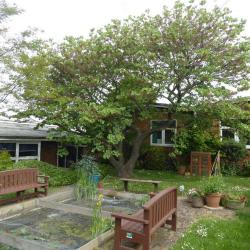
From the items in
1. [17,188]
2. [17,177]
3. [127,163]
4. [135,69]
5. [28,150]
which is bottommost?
[17,188]

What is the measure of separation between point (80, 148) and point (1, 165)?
770 centimetres

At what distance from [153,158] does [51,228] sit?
1116cm

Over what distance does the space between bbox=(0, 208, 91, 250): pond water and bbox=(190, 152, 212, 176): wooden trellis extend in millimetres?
9074

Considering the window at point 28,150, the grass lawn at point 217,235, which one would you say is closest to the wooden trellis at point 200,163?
the grass lawn at point 217,235

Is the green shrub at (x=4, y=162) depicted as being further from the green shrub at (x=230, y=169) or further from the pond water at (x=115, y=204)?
the green shrub at (x=230, y=169)

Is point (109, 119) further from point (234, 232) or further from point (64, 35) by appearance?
point (234, 232)

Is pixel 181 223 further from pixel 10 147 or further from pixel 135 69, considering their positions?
Answer: pixel 10 147

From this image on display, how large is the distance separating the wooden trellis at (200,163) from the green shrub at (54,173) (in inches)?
249

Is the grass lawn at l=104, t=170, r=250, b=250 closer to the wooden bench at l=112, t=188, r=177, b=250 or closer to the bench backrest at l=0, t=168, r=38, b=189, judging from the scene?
the wooden bench at l=112, t=188, r=177, b=250

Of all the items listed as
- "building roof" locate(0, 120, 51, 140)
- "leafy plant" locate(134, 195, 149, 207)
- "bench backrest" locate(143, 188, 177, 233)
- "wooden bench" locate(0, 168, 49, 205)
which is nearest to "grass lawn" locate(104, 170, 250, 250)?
"bench backrest" locate(143, 188, 177, 233)

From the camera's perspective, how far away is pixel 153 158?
17109mm

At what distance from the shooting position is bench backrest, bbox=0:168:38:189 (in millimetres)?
7969

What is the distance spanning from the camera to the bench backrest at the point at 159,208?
16.1 feet

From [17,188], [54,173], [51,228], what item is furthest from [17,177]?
[54,173]
